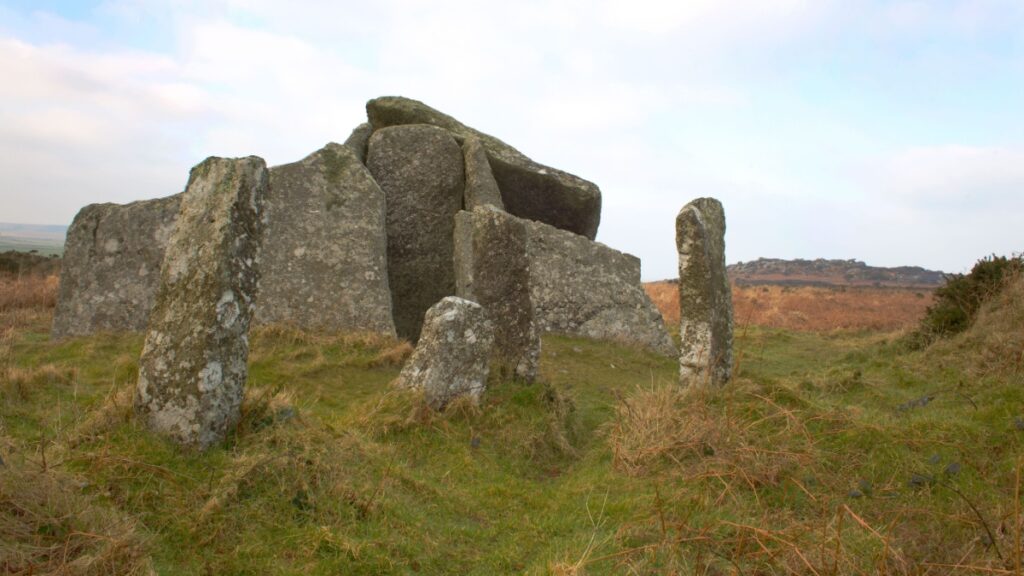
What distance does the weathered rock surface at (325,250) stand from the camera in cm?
1320

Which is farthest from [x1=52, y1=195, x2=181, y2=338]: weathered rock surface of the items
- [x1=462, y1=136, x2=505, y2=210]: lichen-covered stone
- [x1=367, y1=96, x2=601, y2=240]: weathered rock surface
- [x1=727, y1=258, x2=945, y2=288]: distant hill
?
[x1=727, y1=258, x2=945, y2=288]: distant hill

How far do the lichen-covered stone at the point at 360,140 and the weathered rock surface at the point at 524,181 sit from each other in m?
0.90

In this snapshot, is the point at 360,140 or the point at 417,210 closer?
the point at 417,210

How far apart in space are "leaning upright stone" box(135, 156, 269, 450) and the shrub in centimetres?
1302

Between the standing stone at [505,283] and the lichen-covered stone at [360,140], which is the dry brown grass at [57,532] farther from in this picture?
the lichen-covered stone at [360,140]

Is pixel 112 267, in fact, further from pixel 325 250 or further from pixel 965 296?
pixel 965 296

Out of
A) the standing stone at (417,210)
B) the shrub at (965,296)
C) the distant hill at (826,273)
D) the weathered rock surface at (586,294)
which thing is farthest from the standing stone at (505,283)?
the distant hill at (826,273)

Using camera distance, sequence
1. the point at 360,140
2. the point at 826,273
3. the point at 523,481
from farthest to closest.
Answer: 1. the point at 826,273
2. the point at 360,140
3. the point at 523,481

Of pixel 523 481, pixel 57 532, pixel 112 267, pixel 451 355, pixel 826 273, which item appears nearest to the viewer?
pixel 57 532

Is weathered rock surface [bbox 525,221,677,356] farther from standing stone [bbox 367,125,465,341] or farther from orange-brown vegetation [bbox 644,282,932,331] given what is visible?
orange-brown vegetation [bbox 644,282,932,331]

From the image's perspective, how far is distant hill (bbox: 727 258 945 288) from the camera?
65.0 meters

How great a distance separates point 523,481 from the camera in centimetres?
774

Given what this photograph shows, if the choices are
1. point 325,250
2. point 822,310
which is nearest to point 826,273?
point 822,310

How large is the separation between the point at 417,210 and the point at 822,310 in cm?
1883
